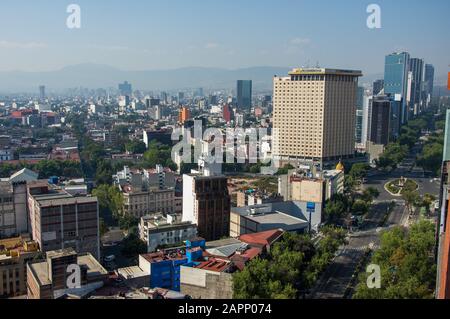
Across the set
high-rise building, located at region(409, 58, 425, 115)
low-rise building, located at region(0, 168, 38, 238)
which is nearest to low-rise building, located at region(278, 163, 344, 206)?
low-rise building, located at region(0, 168, 38, 238)

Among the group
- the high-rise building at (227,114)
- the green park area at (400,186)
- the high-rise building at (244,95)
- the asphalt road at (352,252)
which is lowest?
the asphalt road at (352,252)

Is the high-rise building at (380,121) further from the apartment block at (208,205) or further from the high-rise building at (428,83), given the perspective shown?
the apartment block at (208,205)

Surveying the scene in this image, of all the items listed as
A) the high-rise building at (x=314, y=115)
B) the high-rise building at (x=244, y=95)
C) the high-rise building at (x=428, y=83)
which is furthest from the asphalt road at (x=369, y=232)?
the high-rise building at (x=244, y=95)

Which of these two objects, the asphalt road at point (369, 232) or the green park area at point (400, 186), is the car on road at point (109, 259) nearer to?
the asphalt road at point (369, 232)

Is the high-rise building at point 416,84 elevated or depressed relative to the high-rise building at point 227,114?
elevated

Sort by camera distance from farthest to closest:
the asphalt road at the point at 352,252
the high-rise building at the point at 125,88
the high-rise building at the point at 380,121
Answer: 1. the high-rise building at the point at 125,88
2. the high-rise building at the point at 380,121
3. the asphalt road at the point at 352,252

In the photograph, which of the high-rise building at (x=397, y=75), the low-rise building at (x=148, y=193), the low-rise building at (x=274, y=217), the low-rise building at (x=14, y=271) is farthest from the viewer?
the high-rise building at (x=397, y=75)

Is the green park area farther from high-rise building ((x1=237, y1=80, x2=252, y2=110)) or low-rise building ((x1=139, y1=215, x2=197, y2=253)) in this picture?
high-rise building ((x1=237, y1=80, x2=252, y2=110))

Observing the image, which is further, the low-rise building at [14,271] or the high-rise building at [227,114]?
the high-rise building at [227,114]
